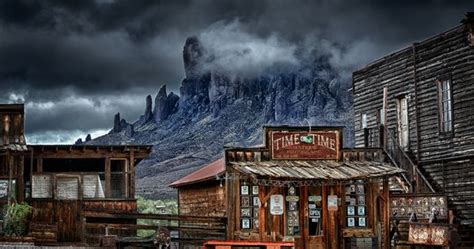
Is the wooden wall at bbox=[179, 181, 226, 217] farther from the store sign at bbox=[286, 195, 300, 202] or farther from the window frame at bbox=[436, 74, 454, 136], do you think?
the window frame at bbox=[436, 74, 454, 136]

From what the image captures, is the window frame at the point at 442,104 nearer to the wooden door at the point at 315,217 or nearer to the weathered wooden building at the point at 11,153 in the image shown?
the wooden door at the point at 315,217

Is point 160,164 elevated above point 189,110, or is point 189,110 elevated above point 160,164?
point 189,110

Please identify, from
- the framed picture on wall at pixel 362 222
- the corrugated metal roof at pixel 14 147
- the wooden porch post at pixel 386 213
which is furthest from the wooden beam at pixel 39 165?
the wooden porch post at pixel 386 213

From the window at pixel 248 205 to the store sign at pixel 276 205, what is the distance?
20.2 inches

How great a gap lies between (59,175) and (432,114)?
15.9 m

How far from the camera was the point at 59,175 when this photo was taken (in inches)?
1444

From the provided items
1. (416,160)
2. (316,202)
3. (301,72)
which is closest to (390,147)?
(416,160)

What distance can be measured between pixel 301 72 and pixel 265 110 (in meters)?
20.1

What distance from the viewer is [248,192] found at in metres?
31.1

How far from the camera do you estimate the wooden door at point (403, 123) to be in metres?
37.5

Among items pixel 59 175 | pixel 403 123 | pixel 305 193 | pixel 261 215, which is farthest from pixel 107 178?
pixel 403 123

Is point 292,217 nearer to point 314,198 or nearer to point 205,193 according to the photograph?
point 314,198

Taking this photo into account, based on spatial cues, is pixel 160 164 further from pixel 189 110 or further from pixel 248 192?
pixel 248 192

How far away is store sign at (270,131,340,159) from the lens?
104ft
